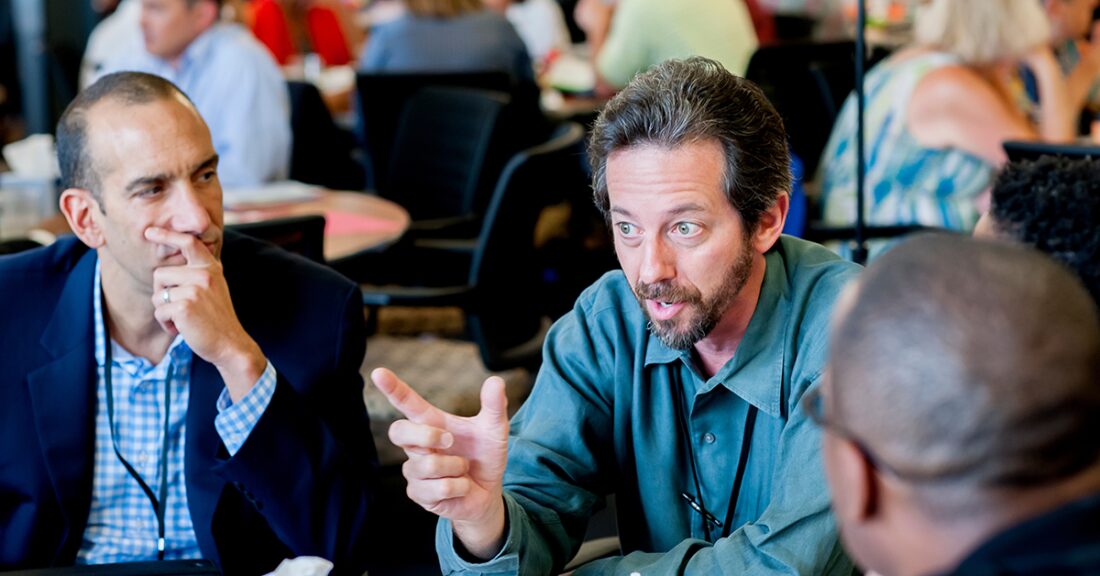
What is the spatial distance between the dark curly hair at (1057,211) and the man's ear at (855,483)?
65 cm

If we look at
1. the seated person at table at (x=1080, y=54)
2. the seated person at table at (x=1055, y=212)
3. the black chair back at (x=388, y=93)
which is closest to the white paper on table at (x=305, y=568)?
the seated person at table at (x=1055, y=212)

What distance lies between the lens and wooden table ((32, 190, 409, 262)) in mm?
3283

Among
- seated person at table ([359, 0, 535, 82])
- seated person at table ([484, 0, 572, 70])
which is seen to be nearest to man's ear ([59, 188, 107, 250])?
seated person at table ([359, 0, 535, 82])

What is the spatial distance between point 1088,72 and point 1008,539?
4.62 m

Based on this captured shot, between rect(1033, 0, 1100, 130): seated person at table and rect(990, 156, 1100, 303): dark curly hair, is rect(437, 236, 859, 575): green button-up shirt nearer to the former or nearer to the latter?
rect(990, 156, 1100, 303): dark curly hair

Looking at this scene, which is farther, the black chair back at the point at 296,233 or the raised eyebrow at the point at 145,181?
the black chair back at the point at 296,233

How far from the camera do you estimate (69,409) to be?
6.60 feet

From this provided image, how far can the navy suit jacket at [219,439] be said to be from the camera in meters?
1.97

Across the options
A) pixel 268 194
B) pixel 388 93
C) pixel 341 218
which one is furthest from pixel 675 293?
pixel 388 93

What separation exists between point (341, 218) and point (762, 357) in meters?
2.05

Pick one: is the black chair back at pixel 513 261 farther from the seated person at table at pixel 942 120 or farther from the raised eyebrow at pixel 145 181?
the raised eyebrow at pixel 145 181

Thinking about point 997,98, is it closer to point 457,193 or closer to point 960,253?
point 457,193

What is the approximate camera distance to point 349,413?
6.97 feet

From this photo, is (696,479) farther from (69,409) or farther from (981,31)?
(981,31)
